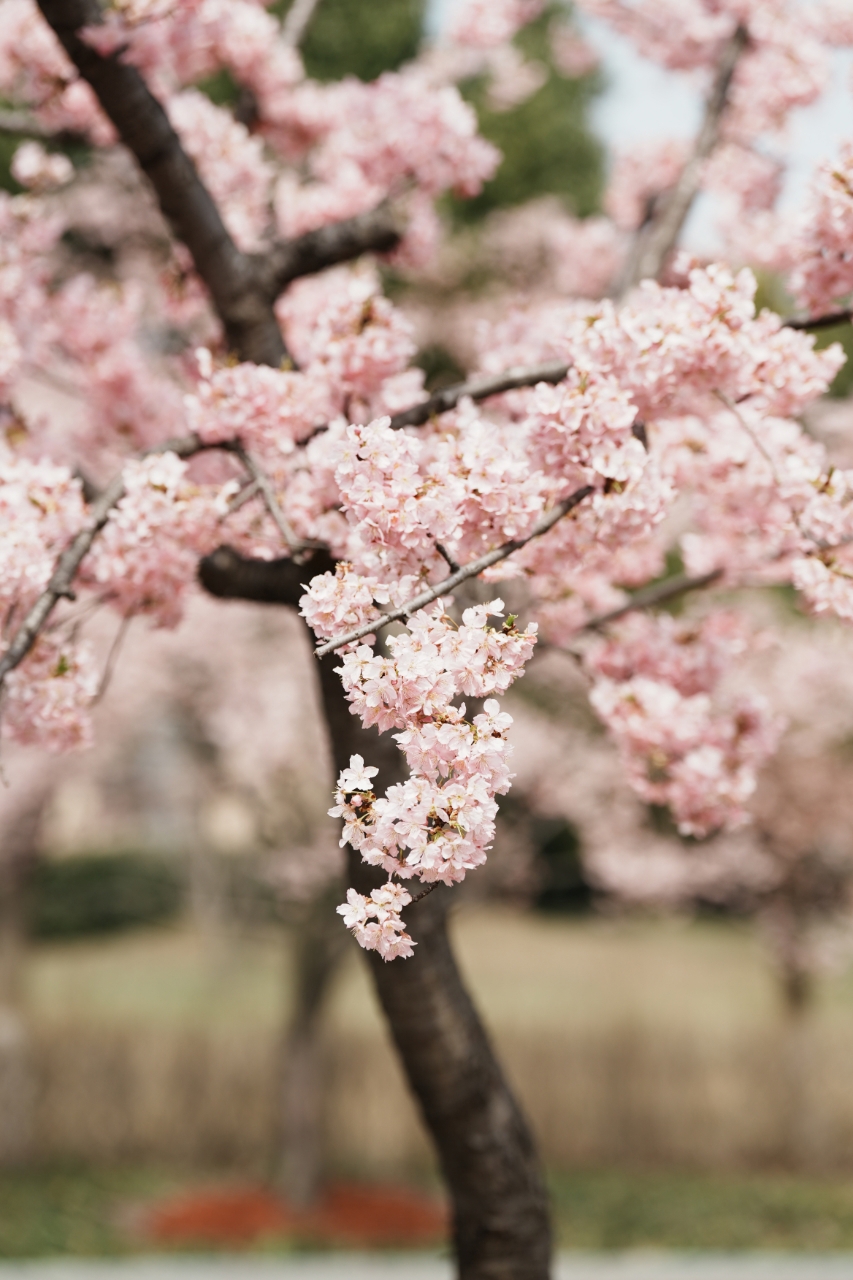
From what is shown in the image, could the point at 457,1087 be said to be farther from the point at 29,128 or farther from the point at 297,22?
the point at 297,22

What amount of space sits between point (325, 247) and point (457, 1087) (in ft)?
8.08

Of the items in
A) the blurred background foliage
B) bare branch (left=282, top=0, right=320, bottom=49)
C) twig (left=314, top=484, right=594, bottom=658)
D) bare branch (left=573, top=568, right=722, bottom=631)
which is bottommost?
twig (left=314, top=484, right=594, bottom=658)

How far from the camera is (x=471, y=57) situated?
7.46m

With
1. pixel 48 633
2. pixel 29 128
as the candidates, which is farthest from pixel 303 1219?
pixel 29 128

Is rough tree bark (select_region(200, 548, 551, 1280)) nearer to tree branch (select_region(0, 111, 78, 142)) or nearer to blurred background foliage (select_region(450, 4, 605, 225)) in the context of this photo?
tree branch (select_region(0, 111, 78, 142))

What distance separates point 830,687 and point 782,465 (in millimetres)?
8949

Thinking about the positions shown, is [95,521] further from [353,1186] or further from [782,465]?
[353,1186]

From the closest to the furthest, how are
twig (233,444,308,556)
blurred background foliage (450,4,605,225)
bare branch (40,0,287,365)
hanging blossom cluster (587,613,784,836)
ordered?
1. twig (233,444,308,556)
2. bare branch (40,0,287,365)
3. hanging blossom cluster (587,613,784,836)
4. blurred background foliage (450,4,605,225)

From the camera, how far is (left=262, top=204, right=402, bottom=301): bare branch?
3482 mm

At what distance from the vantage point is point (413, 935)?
3.09 metres

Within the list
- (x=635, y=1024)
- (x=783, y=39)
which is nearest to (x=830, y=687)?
(x=635, y=1024)

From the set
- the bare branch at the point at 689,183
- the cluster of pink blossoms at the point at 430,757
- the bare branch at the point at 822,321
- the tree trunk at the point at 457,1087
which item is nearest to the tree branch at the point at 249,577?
the tree trunk at the point at 457,1087

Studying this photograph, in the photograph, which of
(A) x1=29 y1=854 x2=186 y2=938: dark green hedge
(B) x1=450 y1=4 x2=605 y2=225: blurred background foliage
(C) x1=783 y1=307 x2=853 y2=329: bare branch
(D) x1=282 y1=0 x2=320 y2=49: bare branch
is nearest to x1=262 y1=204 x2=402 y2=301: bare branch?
(C) x1=783 y1=307 x2=853 y2=329: bare branch

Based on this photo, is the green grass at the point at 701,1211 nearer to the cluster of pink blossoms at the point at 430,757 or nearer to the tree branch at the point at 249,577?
the tree branch at the point at 249,577
